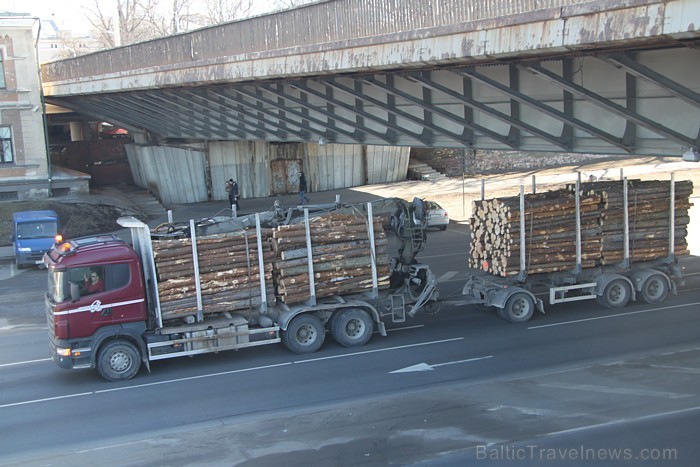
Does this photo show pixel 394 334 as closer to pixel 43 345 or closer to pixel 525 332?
pixel 525 332

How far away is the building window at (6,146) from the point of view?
3853 cm

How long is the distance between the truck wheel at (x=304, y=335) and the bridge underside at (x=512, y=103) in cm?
567

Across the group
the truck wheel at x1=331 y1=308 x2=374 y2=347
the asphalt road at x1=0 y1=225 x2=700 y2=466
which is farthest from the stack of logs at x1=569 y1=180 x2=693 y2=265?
the truck wheel at x1=331 y1=308 x2=374 y2=347

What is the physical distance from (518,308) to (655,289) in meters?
3.61

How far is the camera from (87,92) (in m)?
33.4

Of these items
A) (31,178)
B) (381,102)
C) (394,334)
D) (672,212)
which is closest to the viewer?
(394,334)

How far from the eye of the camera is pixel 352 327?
15727mm

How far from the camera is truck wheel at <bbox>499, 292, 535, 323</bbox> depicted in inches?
671

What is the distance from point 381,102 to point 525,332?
705 centimetres

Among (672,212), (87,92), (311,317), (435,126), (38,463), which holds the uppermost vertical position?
(87,92)

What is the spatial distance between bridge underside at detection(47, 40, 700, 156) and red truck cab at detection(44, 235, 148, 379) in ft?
24.4

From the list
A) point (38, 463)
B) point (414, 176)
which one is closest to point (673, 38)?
point (38, 463)

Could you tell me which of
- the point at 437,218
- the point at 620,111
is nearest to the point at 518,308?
the point at 620,111

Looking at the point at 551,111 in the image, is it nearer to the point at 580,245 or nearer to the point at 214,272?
the point at 580,245
